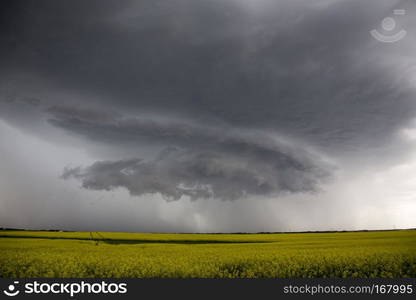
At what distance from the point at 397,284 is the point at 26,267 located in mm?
18736

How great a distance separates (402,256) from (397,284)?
9.13 meters

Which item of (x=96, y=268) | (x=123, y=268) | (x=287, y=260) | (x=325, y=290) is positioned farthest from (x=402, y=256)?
(x=96, y=268)

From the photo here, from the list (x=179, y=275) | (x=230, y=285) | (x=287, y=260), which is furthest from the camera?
(x=287, y=260)

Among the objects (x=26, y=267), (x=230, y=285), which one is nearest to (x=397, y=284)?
(x=230, y=285)

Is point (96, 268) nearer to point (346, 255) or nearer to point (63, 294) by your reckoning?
point (63, 294)

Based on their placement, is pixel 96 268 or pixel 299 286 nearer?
pixel 299 286

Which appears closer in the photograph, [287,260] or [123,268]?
[123,268]

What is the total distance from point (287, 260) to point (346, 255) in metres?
4.11

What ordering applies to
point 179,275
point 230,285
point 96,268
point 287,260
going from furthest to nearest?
1. point 287,260
2. point 96,268
3. point 179,275
4. point 230,285

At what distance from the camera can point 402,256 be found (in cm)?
2114

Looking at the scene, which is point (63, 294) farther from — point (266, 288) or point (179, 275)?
point (266, 288)

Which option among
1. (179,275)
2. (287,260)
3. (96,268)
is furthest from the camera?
(287,260)

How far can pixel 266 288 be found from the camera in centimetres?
1282

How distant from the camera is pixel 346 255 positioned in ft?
68.9
